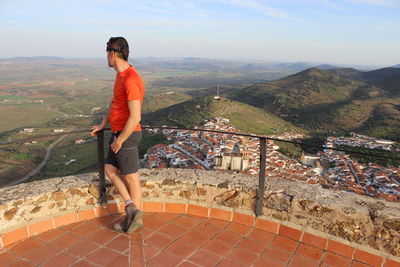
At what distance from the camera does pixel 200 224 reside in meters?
2.62

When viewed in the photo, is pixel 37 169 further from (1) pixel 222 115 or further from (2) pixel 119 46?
(2) pixel 119 46

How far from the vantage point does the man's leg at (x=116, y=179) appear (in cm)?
246

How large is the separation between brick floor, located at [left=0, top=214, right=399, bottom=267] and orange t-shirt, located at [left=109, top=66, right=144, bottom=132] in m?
0.94

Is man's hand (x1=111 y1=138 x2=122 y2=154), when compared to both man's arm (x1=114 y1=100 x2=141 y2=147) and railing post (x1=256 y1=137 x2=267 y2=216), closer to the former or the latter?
man's arm (x1=114 y1=100 x2=141 y2=147)

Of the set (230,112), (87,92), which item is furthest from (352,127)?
(87,92)

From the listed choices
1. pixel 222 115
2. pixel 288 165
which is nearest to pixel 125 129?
pixel 288 165

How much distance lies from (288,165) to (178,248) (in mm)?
12904

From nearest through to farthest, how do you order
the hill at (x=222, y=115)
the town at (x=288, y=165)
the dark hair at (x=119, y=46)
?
1. the dark hair at (x=119, y=46)
2. the town at (x=288, y=165)
3. the hill at (x=222, y=115)

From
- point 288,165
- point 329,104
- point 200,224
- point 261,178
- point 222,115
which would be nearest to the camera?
point 261,178

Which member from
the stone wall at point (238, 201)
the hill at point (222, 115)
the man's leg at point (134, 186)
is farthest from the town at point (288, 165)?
the hill at point (222, 115)

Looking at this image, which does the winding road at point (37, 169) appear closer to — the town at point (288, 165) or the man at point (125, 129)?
the town at point (288, 165)

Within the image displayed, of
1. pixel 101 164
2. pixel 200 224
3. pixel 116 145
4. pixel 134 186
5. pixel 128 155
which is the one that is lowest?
pixel 200 224

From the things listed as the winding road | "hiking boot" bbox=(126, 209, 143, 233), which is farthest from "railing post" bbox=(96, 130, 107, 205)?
the winding road

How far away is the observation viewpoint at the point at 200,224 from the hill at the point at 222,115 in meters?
28.9
